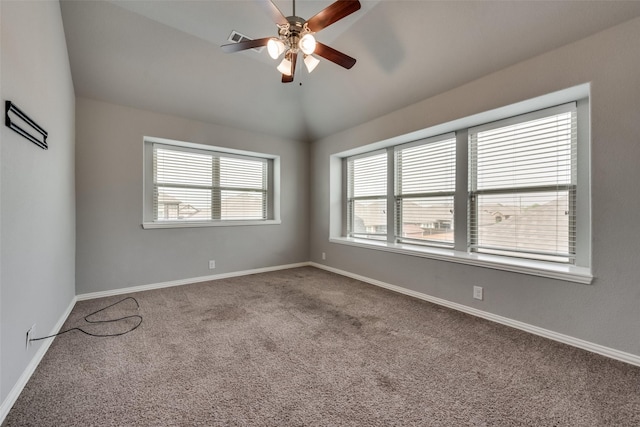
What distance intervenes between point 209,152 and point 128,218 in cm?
156

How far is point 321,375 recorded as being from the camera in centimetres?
179

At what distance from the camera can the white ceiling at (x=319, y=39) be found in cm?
223

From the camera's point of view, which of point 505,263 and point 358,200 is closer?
point 505,263

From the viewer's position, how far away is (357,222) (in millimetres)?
4848

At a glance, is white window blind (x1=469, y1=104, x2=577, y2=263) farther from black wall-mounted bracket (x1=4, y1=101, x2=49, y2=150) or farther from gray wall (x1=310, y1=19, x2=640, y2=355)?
black wall-mounted bracket (x1=4, y1=101, x2=49, y2=150)

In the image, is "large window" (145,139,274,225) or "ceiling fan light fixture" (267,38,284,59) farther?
"large window" (145,139,274,225)

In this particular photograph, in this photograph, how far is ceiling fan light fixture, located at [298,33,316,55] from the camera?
1938mm

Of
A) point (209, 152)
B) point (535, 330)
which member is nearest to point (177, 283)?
point (209, 152)

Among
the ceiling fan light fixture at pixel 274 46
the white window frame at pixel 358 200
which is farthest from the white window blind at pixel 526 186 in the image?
the ceiling fan light fixture at pixel 274 46

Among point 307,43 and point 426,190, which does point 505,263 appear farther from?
point 307,43

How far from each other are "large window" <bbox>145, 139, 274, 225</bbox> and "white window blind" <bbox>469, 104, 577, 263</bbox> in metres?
3.48

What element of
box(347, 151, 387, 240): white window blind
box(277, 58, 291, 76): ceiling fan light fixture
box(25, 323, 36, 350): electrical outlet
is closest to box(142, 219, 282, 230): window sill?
box(347, 151, 387, 240): white window blind

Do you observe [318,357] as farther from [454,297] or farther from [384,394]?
[454,297]

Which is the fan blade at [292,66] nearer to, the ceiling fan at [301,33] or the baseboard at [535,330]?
the ceiling fan at [301,33]
